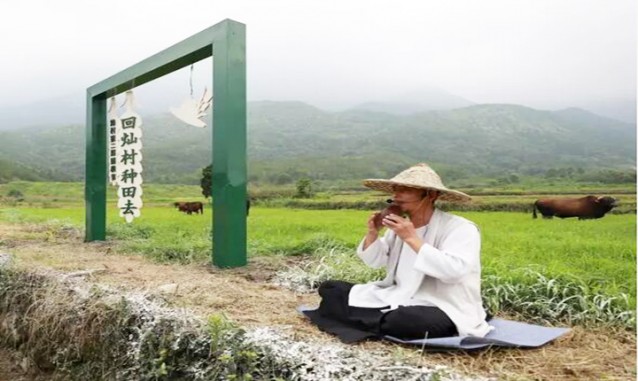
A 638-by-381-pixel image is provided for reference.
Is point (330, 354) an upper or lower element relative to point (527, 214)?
lower

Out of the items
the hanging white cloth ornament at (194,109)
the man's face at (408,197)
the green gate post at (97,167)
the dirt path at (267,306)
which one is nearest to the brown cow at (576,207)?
the dirt path at (267,306)

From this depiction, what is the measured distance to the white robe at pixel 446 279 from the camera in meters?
2.14

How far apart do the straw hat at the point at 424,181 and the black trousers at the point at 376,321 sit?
1.66ft

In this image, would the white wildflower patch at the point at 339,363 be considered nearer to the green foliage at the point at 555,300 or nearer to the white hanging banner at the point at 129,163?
the green foliage at the point at 555,300

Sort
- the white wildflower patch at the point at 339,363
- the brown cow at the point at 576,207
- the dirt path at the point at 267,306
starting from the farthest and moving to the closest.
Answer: the brown cow at the point at 576,207
the dirt path at the point at 267,306
the white wildflower patch at the point at 339,363

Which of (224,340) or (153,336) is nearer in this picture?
(224,340)

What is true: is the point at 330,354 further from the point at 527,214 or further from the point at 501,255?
the point at 527,214

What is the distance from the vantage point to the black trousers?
7.20ft

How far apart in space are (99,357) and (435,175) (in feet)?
6.91

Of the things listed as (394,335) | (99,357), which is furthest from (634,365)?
(99,357)

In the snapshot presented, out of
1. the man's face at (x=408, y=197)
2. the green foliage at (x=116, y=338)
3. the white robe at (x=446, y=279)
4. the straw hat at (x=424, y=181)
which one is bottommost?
the green foliage at (x=116, y=338)

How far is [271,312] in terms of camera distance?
290 centimetres

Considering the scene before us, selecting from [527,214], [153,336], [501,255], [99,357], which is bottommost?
[99,357]

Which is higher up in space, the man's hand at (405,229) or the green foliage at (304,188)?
the green foliage at (304,188)
